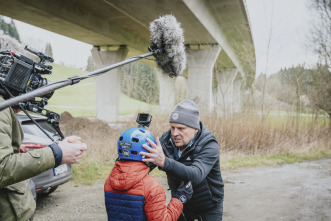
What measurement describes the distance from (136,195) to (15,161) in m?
0.88

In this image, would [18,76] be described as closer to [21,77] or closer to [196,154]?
[21,77]

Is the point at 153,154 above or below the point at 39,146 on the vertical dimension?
above

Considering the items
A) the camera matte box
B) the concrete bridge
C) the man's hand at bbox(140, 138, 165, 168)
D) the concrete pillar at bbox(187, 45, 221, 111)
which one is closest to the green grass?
the concrete bridge

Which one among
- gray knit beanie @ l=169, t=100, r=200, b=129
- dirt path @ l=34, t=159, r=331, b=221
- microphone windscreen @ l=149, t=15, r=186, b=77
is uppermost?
microphone windscreen @ l=149, t=15, r=186, b=77

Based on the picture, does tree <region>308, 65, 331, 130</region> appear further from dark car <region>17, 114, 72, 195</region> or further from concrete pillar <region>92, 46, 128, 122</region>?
concrete pillar <region>92, 46, 128, 122</region>

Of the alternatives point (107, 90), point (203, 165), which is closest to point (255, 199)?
point (203, 165)

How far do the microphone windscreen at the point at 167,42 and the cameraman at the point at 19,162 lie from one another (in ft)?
2.90

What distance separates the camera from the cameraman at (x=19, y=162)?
4.71ft

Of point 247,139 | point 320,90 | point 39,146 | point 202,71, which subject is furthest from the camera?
point 202,71

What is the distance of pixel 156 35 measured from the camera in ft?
6.81

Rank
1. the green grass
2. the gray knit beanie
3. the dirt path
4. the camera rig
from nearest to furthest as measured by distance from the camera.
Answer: the camera rig < the gray knit beanie < the dirt path < the green grass

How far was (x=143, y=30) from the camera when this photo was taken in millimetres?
18453

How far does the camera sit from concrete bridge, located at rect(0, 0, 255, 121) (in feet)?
38.7

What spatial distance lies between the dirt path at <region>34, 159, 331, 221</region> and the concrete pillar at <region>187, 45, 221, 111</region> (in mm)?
10964
